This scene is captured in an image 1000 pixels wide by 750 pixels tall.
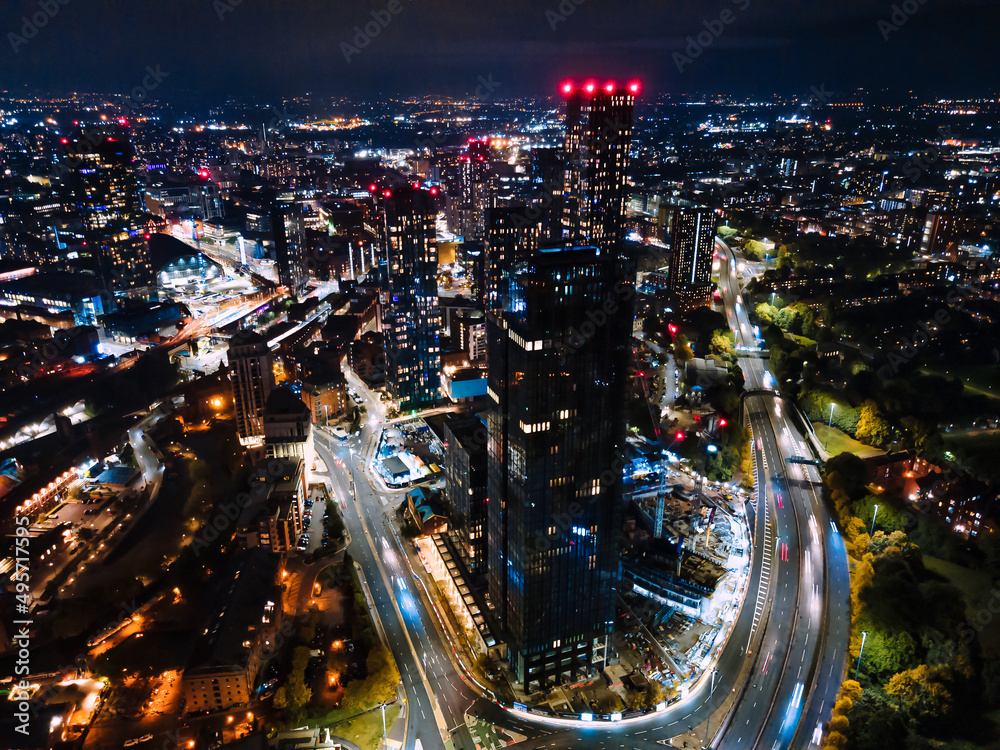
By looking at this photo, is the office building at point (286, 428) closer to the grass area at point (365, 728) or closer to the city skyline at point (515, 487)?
the city skyline at point (515, 487)

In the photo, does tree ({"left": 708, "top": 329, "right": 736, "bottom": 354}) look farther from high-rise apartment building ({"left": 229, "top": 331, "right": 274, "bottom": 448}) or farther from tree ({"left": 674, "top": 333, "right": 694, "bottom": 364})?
high-rise apartment building ({"left": 229, "top": 331, "right": 274, "bottom": 448})

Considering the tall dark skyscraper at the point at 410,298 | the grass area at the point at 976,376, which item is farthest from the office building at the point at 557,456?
the grass area at the point at 976,376

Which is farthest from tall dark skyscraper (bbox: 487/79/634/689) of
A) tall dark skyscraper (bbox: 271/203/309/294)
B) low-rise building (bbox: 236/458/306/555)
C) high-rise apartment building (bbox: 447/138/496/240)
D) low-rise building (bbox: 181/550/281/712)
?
high-rise apartment building (bbox: 447/138/496/240)

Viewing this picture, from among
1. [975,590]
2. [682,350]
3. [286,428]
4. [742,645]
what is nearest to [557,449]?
[742,645]

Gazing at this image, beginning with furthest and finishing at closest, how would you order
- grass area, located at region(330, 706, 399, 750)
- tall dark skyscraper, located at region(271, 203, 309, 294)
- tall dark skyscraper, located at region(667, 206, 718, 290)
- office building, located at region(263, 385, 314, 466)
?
tall dark skyscraper, located at region(271, 203, 309, 294), tall dark skyscraper, located at region(667, 206, 718, 290), office building, located at region(263, 385, 314, 466), grass area, located at region(330, 706, 399, 750)

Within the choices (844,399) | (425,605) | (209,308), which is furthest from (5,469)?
(844,399)

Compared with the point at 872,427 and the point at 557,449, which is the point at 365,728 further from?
the point at 872,427

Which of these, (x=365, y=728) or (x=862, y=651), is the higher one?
(x=862, y=651)
